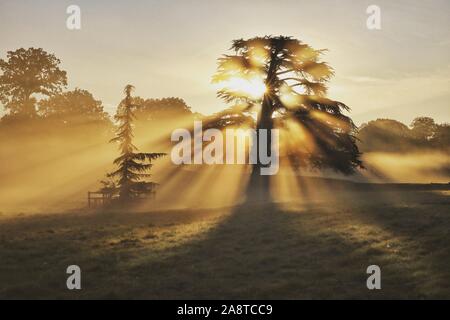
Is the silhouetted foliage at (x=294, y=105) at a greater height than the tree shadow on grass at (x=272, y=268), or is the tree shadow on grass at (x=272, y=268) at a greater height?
the silhouetted foliage at (x=294, y=105)

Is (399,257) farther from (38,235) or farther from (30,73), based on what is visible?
(30,73)

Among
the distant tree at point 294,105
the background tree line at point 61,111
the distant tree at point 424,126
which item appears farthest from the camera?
the distant tree at point 424,126

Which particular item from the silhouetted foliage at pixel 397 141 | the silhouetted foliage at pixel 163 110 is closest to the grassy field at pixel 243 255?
the silhouetted foliage at pixel 163 110

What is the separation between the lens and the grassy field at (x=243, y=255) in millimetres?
12951

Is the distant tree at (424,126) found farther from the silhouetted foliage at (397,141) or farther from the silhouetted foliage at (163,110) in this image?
the silhouetted foliage at (163,110)

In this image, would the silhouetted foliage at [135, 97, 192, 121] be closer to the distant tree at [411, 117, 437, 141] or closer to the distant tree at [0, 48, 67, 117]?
the distant tree at [0, 48, 67, 117]

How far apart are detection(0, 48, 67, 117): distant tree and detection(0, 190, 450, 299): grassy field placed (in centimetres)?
4992

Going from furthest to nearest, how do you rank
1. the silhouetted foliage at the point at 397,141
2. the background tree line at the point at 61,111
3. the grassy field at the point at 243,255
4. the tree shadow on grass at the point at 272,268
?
the silhouetted foliage at the point at 397,141, the background tree line at the point at 61,111, the grassy field at the point at 243,255, the tree shadow on grass at the point at 272,268

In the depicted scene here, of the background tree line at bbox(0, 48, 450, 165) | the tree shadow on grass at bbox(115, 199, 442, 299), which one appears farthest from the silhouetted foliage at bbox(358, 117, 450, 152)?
the tree shadow on grass at bbox(115, 199, 442, 299)

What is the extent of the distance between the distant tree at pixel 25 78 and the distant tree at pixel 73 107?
4.28m

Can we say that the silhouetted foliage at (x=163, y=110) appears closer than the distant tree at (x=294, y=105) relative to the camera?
No

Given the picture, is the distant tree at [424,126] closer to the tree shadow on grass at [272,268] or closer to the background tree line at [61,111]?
the background tree line at [61,111]

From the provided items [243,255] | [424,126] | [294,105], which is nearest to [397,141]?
[424,126]
